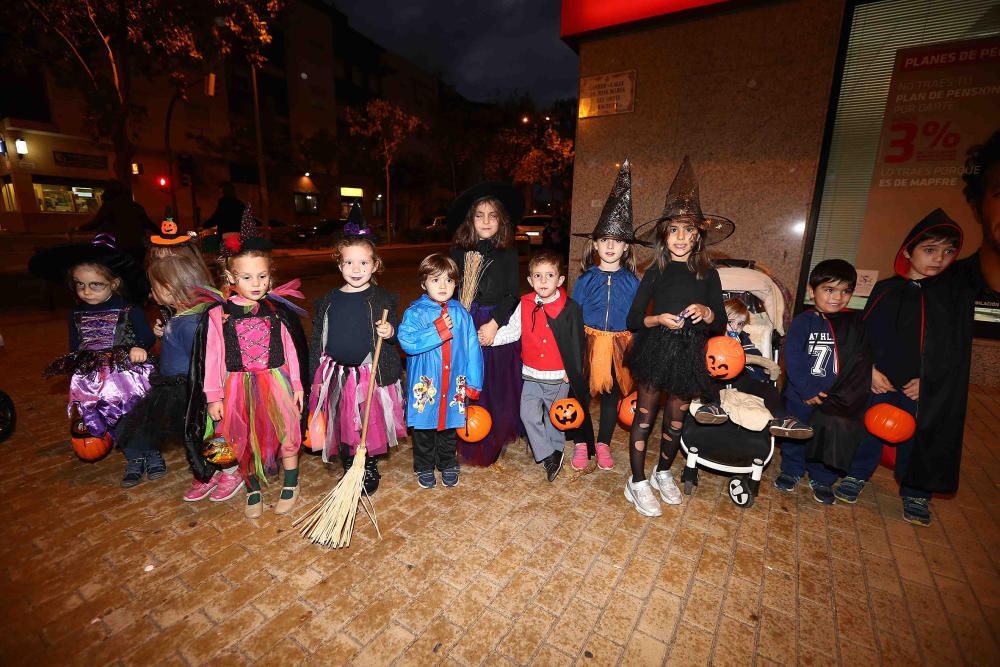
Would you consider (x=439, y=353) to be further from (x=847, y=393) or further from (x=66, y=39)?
(x=66, y=39)

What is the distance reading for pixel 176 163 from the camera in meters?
29.5

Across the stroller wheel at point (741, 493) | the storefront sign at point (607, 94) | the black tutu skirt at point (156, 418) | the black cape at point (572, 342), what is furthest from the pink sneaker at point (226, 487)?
the storefront sign at point (607, 94)

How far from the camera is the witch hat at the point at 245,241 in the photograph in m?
3.13

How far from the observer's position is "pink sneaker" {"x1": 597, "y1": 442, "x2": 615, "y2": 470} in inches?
158

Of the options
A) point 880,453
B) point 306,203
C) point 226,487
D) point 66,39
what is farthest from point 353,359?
point 306,203

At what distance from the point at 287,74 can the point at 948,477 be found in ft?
143

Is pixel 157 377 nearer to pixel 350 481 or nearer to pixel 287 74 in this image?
pixel 350 481

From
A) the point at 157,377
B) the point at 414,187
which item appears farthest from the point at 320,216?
the point at 157,377

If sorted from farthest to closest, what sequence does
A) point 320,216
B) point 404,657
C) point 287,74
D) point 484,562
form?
1. point 320,216
2. point 287,74
3. point 484,562
4. point 404,657

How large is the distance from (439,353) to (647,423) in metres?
1.71

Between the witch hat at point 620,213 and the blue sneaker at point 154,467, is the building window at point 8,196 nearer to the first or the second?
the blue sneaker at point 154,467

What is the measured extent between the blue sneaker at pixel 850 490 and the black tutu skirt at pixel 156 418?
209 inches

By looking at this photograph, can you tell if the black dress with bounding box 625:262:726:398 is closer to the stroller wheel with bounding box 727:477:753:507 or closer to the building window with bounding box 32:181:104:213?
the stroller wheel with bounding box 727:477:753:507

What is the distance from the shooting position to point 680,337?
324cm
